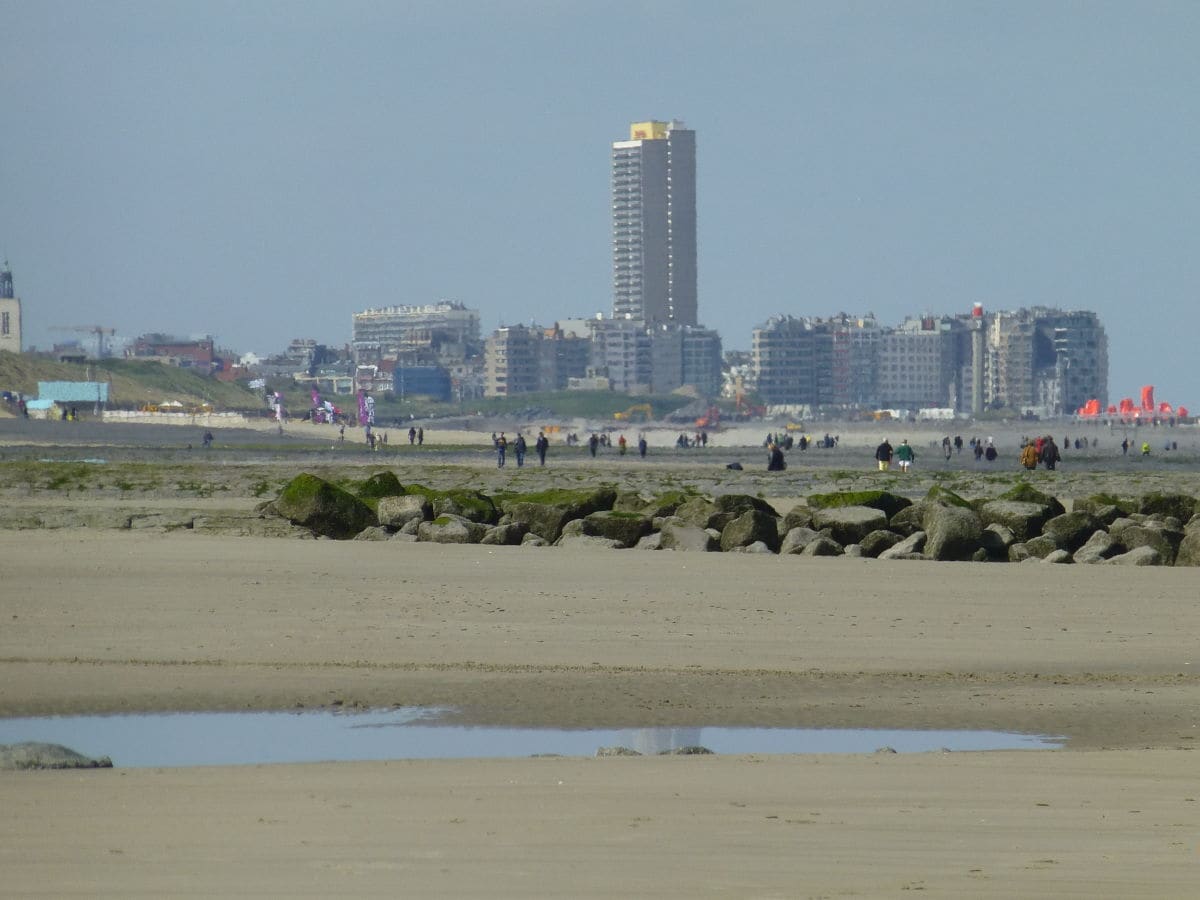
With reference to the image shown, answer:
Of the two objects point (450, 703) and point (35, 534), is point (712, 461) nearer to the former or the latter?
point (35, 534)

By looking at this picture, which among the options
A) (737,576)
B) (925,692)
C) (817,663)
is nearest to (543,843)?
(925,692)

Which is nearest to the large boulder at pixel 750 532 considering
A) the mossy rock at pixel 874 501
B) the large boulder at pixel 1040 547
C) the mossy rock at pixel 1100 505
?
the mossy rock at pixel 874 501

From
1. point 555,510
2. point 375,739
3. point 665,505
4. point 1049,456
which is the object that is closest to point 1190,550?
point 665,505

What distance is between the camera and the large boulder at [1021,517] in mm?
19953

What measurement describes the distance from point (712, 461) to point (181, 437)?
3994cm

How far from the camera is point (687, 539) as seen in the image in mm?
19281

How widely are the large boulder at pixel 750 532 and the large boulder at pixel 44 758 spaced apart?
38.8 ft

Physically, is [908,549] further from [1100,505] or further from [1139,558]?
[1100,505]

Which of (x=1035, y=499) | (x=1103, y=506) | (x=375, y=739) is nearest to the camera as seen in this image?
(x=375, y=739)

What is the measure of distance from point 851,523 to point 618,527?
250 centimetres

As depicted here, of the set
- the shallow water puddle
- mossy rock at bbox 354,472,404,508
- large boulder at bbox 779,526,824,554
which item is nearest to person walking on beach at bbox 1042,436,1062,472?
mossy rock at bbox 354,472,404,508

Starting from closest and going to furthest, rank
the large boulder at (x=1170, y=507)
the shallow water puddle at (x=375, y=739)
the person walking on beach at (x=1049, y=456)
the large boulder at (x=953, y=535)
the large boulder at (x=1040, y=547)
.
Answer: the shallow water puddle at (x=375, y=739) < the large boulder at (x=953, y=535) < the large boulder at (x=1040, y=547) < the large boulder at (x=1170, y=507) < the person walking on beach at (x=1049, y=456)

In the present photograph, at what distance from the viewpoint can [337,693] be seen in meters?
10.7

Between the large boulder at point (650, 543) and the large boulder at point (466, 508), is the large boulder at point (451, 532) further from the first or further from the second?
the large boulder at point (650, 543)
